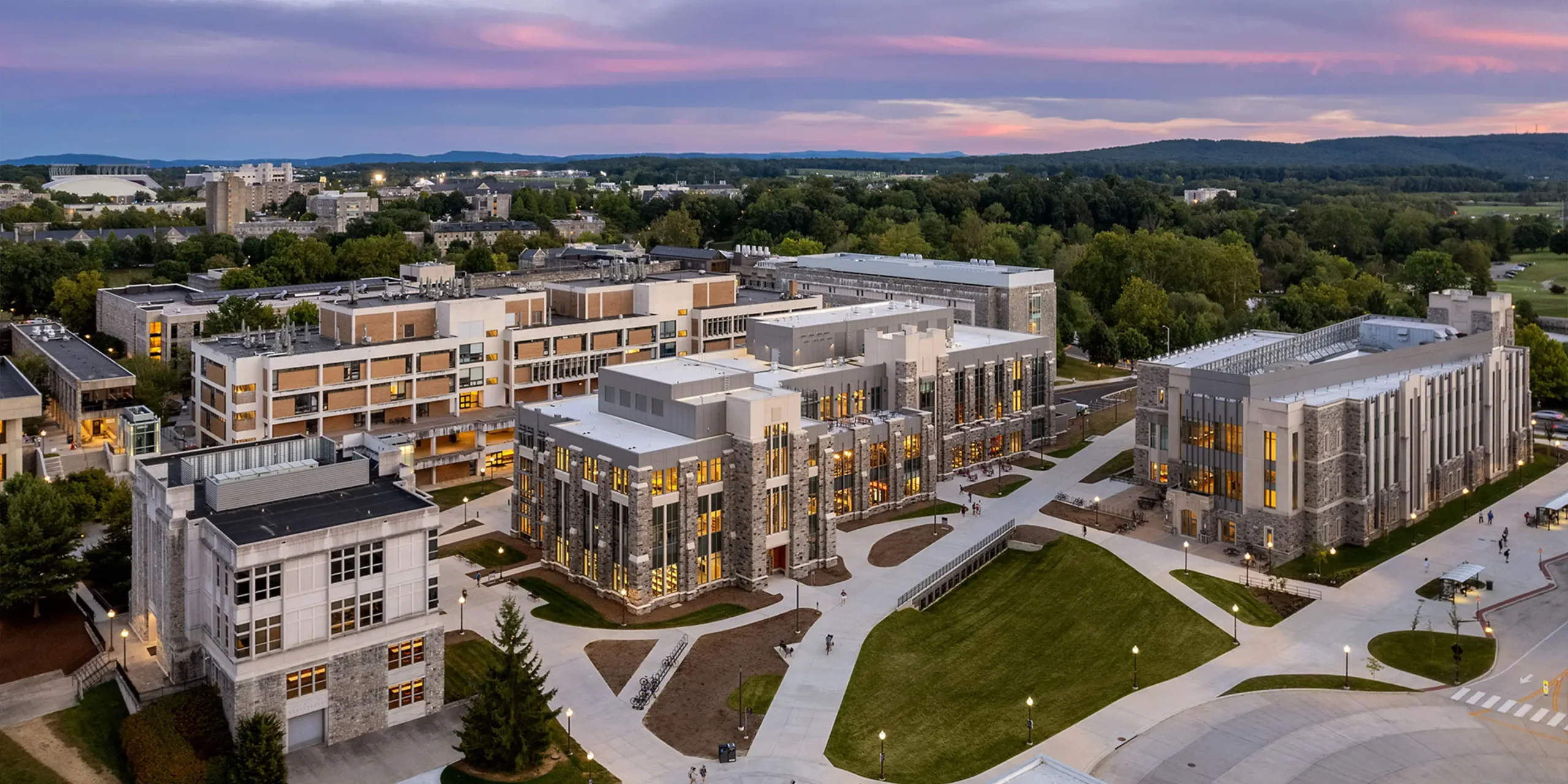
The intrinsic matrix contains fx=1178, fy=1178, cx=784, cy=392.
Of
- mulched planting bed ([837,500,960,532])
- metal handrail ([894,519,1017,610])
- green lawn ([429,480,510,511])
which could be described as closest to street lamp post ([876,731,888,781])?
metal handrail ([894,519,1017,610])

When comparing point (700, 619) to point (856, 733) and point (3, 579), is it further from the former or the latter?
point (3, 579)

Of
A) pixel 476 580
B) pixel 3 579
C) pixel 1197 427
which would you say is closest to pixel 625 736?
pixel 476 580

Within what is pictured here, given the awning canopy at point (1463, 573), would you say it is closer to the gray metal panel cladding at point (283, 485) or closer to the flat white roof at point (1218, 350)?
the flat white roof at point (1218, 350)

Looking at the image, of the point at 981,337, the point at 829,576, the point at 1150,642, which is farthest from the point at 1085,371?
the point at 1150,642

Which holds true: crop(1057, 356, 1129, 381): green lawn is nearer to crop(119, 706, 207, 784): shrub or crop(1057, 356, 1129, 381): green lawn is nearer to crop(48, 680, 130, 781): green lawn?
crop(48, 680, 130, 781): green lawn

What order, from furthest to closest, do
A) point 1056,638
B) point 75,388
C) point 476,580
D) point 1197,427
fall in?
1. point 75,388
2. point 1197,427
3. point 476,580
4. point 1056,638
